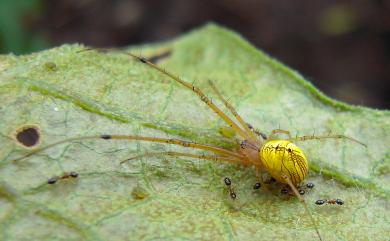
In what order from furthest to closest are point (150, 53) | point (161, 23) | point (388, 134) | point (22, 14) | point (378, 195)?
point (161, 23), point (22, 14), point (150, 53), point (388, 134), point (378, 195)

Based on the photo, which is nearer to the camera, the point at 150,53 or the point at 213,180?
the point at 213,180

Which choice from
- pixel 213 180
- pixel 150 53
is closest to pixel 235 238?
pixel 213 180

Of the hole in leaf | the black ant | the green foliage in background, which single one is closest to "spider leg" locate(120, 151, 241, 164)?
the black ant

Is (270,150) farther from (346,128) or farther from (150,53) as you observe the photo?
(150,53)

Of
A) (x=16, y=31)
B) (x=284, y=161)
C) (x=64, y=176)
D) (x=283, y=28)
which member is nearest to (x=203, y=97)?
(x=284, y=161)

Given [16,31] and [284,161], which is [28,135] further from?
[16,31]

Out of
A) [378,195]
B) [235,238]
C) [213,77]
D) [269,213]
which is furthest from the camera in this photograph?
[213,77]

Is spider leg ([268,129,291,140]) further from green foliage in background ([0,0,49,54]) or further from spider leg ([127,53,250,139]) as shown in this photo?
green foliage in background ([0,0,49,54])
